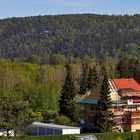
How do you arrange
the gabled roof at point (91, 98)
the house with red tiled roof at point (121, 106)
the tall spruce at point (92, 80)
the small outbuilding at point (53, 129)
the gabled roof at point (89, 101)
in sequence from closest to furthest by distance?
the small outbuilding at point (53, 129), the house with red tiled roof at point (121, 106), the gabled roof at point (89, 101), the gabled roof at point (91, 98), the tall spruce at point (92, 80)

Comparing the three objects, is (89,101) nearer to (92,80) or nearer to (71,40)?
(92,80)

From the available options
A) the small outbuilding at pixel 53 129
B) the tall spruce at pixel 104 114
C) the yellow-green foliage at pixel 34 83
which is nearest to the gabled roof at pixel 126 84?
the tall spruce at pixel 104 114

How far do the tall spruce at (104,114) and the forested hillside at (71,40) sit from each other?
102 meters

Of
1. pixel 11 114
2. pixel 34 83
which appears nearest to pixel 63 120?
pixel 11 114

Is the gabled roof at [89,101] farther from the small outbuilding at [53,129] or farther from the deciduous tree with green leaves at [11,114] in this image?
the deciduous tree with green leaves at [11,114]

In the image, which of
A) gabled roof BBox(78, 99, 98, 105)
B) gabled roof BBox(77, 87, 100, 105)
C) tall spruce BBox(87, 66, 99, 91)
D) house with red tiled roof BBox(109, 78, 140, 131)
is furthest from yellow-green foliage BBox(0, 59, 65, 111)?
house with red tiled roof BBox(109, 78, 140, 131)

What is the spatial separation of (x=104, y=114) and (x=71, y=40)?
133891 mm

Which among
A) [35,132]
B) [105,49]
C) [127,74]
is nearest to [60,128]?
[35,132]

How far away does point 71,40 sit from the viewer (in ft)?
606

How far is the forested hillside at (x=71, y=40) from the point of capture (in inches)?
6649

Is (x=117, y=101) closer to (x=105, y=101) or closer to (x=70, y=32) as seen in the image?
(x=105, y=101)

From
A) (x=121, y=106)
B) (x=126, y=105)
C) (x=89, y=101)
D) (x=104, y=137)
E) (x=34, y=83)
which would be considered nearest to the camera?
(x=104, y=137)

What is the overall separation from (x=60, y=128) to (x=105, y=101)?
17.3 ft

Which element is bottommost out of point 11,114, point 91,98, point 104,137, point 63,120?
point 104,137
